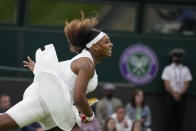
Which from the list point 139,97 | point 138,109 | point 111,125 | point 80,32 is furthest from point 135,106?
point 80,32

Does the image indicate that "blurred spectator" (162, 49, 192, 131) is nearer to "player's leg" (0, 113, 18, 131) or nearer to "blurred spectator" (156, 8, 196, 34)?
"blurred spectator" (156, 8, 196, 34)

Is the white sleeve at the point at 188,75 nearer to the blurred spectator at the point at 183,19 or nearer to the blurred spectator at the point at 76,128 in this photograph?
the blurred spectator at the point at 183,19

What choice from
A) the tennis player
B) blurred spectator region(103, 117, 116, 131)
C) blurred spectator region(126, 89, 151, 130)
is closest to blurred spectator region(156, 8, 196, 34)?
blurred spectator region(126, 89, 151, 130)

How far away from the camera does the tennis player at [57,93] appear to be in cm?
711

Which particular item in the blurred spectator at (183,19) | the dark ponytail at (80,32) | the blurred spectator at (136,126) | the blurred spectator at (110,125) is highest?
the dark ponytail at (80,32)

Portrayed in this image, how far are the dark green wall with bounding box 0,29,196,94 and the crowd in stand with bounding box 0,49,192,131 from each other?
0.45 meters

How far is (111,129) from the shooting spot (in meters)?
12.8

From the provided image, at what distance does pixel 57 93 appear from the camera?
7.14m

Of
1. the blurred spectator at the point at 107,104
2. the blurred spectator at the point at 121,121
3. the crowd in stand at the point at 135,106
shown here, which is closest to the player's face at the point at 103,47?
the crowd in stand at the point at 135,106

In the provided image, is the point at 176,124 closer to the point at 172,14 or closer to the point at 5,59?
the point at 172,14

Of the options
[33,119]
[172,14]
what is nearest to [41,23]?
[172,14]

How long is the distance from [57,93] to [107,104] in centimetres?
717

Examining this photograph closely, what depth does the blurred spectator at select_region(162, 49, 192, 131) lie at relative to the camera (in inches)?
612

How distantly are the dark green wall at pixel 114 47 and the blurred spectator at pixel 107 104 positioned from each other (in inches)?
65.7
